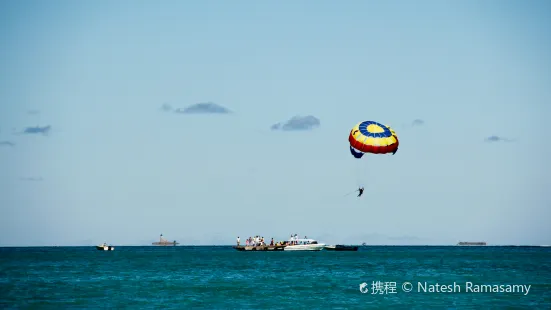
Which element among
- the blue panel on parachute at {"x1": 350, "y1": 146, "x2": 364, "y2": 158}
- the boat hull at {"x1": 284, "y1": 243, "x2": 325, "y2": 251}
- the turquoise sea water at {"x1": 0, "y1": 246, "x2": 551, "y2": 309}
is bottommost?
the turquoise sea water at {"x1": 0, "y1": 246, "x2": 551, "y2": 309}

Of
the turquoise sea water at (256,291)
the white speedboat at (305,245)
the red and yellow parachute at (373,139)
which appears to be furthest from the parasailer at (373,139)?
the white speedboat at (305,245)

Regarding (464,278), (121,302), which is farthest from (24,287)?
(464,278)

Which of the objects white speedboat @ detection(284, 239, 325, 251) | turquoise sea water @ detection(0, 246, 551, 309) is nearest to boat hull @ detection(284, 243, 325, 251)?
white speedboat @ detection(284, 239, 325, 251)

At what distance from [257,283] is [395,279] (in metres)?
13.0

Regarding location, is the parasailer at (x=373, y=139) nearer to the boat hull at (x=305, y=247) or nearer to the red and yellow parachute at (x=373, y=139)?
the red and yellow parachute at (x=373, y=139)

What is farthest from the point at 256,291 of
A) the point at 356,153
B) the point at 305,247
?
A: the point at 305,247

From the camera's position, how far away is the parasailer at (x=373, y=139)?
60.9 metres

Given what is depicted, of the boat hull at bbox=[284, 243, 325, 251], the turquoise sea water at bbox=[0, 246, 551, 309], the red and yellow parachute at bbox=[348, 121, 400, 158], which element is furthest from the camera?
the boat hull at bbox=[284, 243, 325, 251]

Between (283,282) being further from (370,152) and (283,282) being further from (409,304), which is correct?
(409,304)

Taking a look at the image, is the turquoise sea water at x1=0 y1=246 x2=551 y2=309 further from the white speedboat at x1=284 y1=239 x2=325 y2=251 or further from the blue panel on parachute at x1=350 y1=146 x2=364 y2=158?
the white speedboat at x1=284 y1=239 x2=325 y2=251

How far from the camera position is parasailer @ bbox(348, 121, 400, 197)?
60906 millimetres

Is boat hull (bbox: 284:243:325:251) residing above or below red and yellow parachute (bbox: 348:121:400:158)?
below

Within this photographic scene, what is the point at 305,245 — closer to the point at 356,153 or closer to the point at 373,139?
the point at 356,153

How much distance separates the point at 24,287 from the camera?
59.0 meters
